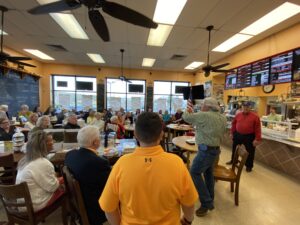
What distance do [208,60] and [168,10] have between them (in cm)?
287

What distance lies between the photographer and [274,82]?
4824 mm

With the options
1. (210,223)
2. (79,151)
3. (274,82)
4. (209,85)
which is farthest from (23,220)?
(209,85)

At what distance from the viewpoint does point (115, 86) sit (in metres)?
9.95

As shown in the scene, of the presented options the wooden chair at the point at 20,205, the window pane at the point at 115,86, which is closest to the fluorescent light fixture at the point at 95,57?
the window pane at the point at 115,86

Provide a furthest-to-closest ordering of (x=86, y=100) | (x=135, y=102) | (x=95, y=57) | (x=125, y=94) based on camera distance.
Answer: (x=135, y=102), (x=125, y=94), (x=86, y=100), (x=95, y=57)

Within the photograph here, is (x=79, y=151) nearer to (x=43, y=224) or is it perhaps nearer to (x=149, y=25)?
(x=43, y=224)

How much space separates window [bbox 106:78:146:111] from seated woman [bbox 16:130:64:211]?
8.31 meters

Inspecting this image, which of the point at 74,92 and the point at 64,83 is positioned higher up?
the point at 64,83

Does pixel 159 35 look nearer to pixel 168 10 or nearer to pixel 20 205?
pixel 168 10

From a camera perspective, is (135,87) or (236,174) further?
(135,87)

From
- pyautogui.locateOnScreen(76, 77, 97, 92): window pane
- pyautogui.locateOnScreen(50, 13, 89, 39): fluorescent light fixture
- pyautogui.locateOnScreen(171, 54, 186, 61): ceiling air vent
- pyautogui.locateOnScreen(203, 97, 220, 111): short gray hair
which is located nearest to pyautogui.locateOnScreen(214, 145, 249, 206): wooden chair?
pyautogui.locateOnScreen(203, 97, 220, 111): short gray hair

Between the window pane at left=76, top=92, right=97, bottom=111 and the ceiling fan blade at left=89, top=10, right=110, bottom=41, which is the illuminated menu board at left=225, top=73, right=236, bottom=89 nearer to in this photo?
the ceiling fan blade at left=89, top=10, right=110, bottom=41

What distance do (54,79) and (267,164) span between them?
10.1 metres

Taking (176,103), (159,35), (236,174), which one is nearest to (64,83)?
(176,103)
